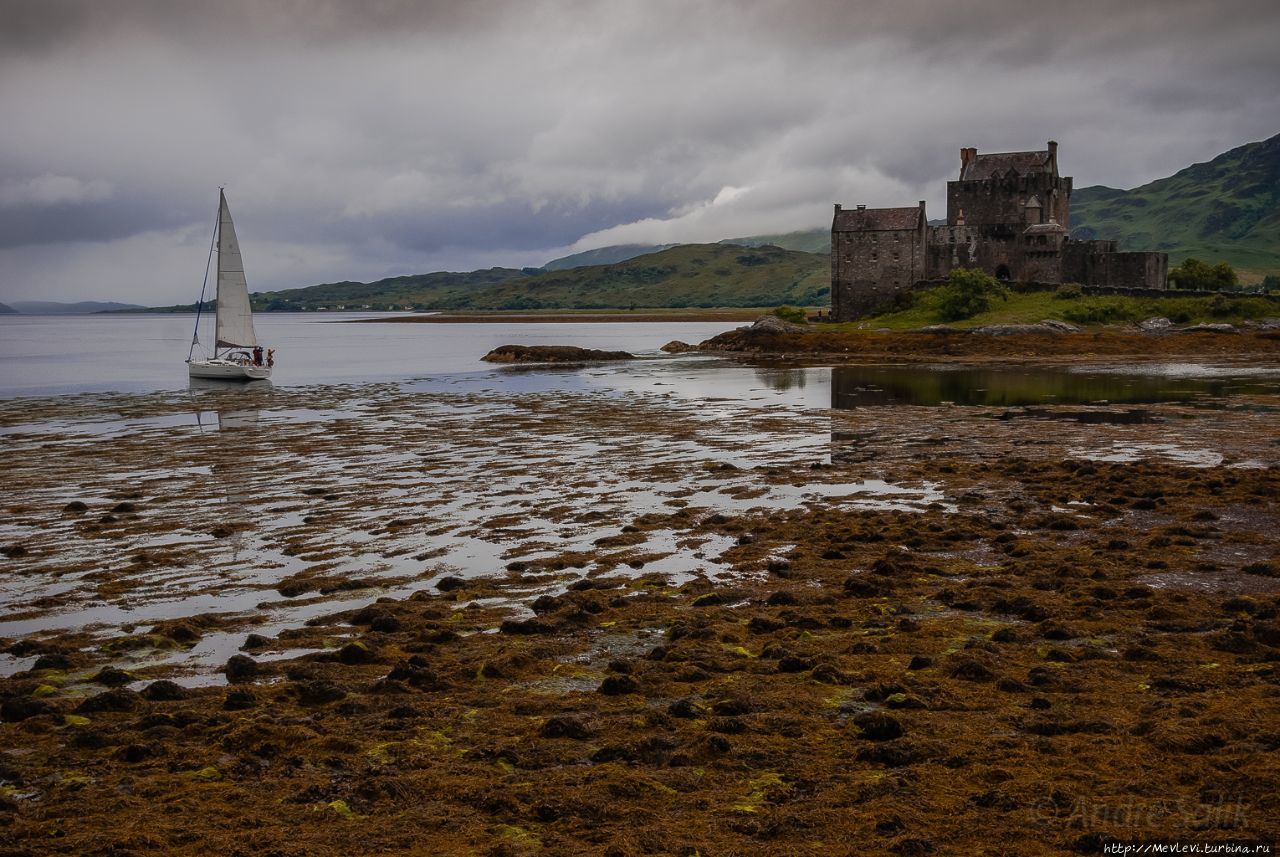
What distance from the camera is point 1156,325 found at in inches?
3278

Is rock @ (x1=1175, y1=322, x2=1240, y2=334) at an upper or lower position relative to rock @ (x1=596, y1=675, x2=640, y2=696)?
upper

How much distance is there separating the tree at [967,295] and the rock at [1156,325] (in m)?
12.1

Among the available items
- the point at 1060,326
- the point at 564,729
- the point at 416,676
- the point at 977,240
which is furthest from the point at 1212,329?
the point at 564,729

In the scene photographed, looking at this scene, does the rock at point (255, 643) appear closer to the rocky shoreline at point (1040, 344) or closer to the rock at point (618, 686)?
the rock at point (618, 686)

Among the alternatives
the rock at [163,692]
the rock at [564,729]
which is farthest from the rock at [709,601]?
the rock at [163,692]

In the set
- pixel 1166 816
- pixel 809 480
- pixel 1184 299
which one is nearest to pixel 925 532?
pixel 809 480

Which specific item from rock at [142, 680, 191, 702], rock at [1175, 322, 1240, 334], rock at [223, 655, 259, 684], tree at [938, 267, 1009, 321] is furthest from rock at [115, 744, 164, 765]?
rock at [1175, 322, 1240, 334]

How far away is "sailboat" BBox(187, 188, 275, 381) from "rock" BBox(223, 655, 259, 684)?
5778cm

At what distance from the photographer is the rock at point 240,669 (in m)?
11.6

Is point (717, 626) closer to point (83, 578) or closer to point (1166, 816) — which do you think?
point (1166, 816)

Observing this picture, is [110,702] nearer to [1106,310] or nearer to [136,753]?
[136,753]

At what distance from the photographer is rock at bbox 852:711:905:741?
934 cm

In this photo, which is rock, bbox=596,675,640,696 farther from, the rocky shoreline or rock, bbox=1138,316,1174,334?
rock, bbox=1138,316,1174,334

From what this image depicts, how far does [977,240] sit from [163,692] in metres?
98.9
